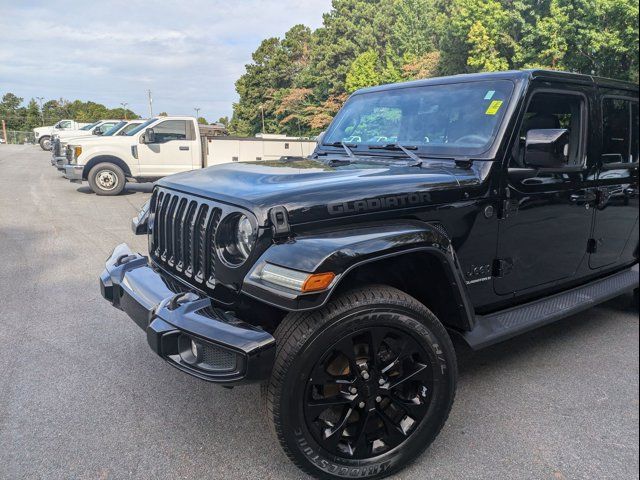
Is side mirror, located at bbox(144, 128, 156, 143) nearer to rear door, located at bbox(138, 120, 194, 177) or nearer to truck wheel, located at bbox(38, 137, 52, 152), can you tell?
rear door, located at bbox(138, 120, 194, 177)

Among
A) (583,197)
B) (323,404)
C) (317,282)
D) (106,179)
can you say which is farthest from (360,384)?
(106,179)

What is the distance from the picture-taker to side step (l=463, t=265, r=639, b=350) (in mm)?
2828

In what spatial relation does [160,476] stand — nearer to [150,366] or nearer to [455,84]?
[150,366]

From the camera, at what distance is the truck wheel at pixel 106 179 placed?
1217cm

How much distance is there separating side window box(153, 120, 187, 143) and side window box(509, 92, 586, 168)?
10.8 metres

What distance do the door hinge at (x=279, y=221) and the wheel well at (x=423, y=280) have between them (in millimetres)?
415

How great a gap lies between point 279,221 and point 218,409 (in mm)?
1403

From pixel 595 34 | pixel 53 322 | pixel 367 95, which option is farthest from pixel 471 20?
pixel 53 322

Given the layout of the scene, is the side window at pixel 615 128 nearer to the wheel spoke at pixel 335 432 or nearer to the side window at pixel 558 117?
the side window at pixel 558 117

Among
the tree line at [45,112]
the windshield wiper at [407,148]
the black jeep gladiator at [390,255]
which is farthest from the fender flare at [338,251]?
the tree line at [45,112]

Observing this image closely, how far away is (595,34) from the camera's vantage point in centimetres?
1705

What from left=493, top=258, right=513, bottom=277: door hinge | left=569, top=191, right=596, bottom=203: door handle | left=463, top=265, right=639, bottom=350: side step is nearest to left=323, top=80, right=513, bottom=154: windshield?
left=493, top=258, right=513, bottom=277: door hinge

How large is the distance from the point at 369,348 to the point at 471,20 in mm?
25725

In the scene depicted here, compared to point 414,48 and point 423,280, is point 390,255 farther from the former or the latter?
point 414,48
